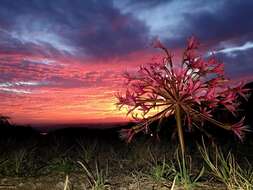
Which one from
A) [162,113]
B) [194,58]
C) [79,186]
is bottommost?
[79,186]

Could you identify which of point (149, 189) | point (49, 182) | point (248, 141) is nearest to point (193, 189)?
point (149, 189)

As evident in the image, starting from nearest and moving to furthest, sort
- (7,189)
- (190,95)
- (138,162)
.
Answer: (190,95)
(7,189)
(138,162)

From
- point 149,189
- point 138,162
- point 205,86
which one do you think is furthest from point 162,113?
point 138,162

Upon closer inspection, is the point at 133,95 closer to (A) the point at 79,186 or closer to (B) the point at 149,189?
(B) the point at 149,189

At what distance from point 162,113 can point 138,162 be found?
161 inches

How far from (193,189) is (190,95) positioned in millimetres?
1106

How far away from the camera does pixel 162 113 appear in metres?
5.31

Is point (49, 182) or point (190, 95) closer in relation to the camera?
point (190, 95)

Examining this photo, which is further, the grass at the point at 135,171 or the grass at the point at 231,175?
the grass at the point at 135,171

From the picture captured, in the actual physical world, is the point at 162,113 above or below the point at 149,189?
above

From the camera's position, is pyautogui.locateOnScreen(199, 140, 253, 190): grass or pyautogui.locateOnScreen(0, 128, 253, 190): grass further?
pyautogui.locateOnScreen(0, 128, 253, 190): grass

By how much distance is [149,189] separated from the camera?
5465mm

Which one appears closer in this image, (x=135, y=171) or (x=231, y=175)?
(x=231, y=175)

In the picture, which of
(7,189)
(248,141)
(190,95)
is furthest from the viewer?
(248,141)
